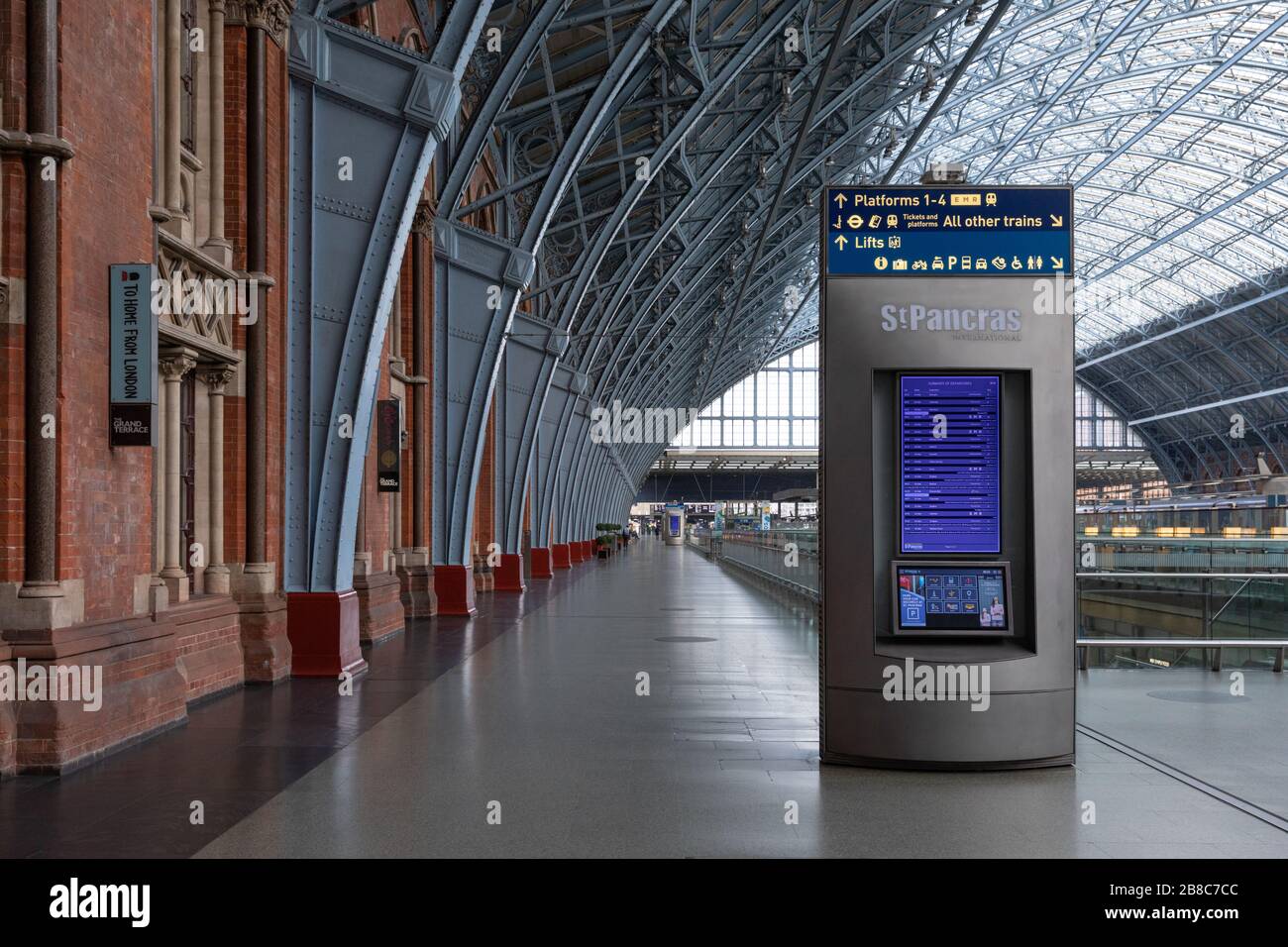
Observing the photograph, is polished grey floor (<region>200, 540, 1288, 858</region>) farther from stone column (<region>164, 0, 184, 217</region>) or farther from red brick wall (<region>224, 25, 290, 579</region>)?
stone column (<region>164, 0, 184, 217</region>)

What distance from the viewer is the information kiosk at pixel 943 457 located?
281 inches

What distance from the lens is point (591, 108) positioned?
666 inches

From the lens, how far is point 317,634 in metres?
11.6

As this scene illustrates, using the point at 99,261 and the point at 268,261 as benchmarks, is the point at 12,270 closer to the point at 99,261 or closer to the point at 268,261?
the point at 99,261

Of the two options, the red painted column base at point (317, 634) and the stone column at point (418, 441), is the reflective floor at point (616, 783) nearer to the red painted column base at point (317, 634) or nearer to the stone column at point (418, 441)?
the red painted column base at point (317, 634)

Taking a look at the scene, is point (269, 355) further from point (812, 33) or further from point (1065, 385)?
point (812, 33)

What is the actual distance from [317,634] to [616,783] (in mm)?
5856

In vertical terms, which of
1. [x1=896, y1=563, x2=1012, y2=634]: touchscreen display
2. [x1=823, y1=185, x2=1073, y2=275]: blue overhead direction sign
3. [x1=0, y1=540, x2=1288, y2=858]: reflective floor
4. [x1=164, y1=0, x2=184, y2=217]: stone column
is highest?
[x1=164, y1=0, x2=184, y2=217]: stone column

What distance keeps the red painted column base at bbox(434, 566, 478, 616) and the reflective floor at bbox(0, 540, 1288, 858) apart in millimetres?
7079

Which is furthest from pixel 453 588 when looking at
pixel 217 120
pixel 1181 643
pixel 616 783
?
pixel 616 783

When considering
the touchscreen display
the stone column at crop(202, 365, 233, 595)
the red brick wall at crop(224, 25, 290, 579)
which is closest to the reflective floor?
the touchscreen display

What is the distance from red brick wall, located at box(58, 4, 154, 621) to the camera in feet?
24.6

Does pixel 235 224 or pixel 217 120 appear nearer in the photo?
pixel 217 120
